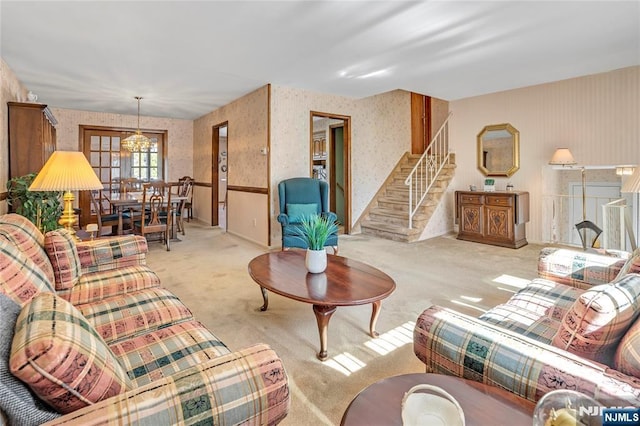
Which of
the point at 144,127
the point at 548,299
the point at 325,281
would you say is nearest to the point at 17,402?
the point at 325,281

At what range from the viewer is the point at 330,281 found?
2.29 m

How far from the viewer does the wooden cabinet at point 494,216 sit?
510cm

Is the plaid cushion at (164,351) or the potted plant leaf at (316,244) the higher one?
the potted plant leaf at (316,244)

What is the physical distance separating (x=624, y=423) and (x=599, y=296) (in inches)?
22.0

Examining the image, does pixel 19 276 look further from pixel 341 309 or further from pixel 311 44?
pixel 311 44

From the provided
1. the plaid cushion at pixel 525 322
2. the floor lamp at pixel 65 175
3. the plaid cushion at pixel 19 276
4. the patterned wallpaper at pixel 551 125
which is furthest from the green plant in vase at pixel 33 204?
the patterned wallpaper at pixel 551 125

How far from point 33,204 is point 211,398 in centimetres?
362

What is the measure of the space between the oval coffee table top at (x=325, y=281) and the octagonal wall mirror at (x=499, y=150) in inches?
169

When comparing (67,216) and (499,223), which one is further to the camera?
(499,223)

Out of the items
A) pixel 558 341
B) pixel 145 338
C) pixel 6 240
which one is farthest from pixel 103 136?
pixel 558 341

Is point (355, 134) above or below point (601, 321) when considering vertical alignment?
above

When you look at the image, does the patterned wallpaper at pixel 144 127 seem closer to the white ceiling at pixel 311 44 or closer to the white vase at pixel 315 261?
the white ceiling at pixel 311 44

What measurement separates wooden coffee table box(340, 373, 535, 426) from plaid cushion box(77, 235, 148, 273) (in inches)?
83.3

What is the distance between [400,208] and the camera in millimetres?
6133
